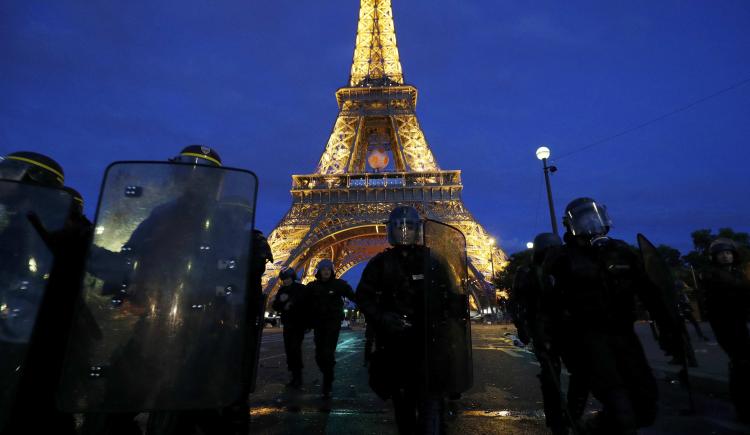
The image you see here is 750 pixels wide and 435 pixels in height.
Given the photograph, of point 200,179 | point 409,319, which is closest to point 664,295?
point 409,319

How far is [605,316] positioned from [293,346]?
4621 millimetres

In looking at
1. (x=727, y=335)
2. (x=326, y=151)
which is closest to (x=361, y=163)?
(x=326, y=151)

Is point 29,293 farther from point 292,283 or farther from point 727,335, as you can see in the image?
point 727,335

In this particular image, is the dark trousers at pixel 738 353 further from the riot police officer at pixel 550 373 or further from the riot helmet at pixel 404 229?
the riot helmet at pixel 404 229

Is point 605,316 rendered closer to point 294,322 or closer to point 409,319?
point 409,319

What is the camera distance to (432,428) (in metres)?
2.56

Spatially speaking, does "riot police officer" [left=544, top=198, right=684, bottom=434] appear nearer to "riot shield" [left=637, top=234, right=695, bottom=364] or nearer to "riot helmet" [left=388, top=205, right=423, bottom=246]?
"riot shield" [left=637, top=234, right=695, bottom=364]

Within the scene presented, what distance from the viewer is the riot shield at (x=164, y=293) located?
1932 millimetres

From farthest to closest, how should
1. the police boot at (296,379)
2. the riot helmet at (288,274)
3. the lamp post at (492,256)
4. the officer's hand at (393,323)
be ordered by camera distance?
A: the lamp post at (492,256), the riot helmet at (288,274), the police boot at (296,379), the officer's hand at (393,323)

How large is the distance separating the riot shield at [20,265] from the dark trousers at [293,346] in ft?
13.7

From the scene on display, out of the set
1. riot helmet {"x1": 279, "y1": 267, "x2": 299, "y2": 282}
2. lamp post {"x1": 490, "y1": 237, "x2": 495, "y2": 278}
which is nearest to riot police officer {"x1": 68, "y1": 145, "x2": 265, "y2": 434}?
riot helmet {"x1": 279, "y1": 267, "x2": 299, "y2": 282}

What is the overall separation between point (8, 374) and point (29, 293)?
392 mm

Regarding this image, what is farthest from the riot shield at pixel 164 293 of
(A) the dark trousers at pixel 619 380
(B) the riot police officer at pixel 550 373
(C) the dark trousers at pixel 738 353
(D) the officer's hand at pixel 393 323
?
(C) the dark trousers at pixel 738 353

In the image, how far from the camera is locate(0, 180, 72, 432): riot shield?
6.59 feet
